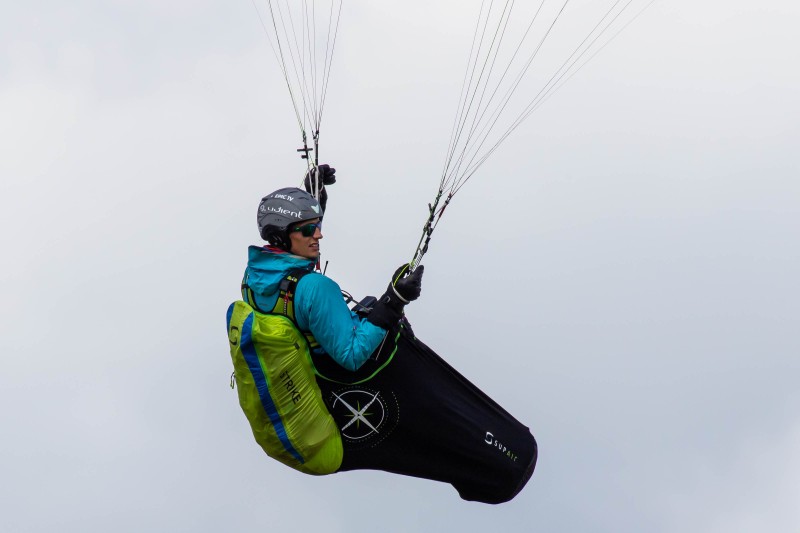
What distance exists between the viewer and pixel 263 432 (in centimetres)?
1287

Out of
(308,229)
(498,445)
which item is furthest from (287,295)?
(498,445)

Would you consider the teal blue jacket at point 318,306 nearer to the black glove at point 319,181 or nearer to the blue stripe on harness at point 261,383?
the blue stripe on harness at point 261,383

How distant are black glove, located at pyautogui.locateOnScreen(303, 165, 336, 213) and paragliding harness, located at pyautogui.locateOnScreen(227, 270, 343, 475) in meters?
1.42

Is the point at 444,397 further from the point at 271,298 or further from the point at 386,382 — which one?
the point at 271,298

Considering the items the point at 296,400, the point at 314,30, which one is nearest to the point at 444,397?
the point at 296,400

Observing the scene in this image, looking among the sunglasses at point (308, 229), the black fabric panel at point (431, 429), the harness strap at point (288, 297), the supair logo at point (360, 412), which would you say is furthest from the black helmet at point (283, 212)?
the supair logo at point (360, 412)

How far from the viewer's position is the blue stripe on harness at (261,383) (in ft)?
40.8

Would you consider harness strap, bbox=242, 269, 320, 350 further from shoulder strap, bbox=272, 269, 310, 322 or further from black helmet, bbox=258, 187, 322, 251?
black helmet, bbox=258, 187, 322, 251

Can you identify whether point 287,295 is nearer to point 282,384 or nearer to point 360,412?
point 282,384

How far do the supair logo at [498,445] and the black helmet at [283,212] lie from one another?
254 centimetres

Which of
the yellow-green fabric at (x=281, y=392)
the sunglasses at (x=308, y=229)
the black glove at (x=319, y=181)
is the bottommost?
the yellow-green fabric at (x=281, y=392)

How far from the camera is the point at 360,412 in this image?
13078 millimetres

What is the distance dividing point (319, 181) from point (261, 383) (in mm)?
2189

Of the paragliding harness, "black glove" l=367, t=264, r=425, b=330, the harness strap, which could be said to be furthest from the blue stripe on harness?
"black glove" l=367, t=264, r=425, b=330
